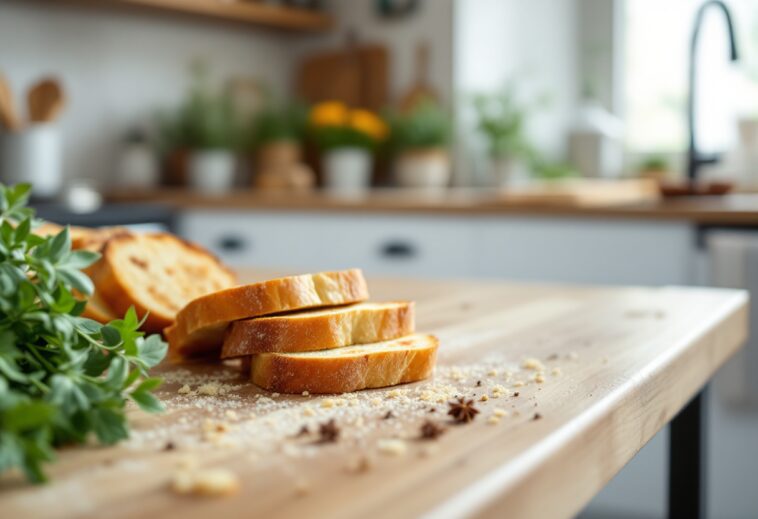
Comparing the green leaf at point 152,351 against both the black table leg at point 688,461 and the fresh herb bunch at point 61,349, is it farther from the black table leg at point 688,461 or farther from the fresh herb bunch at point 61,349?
the black table leg at point 688,461

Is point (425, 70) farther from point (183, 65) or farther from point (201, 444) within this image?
point (201, 444)

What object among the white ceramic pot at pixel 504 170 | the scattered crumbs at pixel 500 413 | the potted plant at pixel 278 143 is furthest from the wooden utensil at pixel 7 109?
the scattered crumbs at pixel 500 413

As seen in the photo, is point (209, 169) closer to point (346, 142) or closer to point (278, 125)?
point (278, 125)

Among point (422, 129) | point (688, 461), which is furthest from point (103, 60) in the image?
point (688, 461)

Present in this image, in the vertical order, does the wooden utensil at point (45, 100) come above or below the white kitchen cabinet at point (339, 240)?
above

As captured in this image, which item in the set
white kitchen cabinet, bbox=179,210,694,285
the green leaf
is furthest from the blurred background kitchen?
the green leaf

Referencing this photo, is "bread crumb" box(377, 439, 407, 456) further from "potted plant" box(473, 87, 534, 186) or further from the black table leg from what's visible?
"potted plant" box(473, 87, 534, 186)
